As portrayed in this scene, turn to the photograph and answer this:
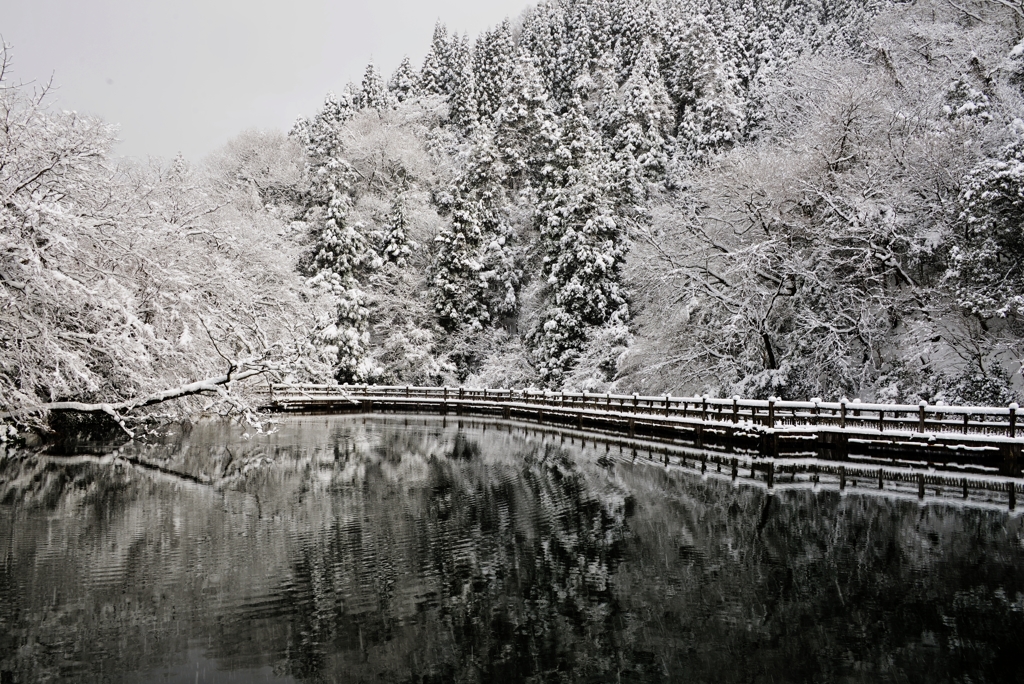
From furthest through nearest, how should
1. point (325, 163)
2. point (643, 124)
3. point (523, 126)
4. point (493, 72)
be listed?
point (493, 72)
point (523, 126)
point (325, 163)
point (643, 124)

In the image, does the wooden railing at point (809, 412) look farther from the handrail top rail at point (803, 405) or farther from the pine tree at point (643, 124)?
the pine tree at point (643, 124)

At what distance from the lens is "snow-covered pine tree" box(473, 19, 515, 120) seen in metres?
62.0

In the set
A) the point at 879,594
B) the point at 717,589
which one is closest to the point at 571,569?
the point at 717,589

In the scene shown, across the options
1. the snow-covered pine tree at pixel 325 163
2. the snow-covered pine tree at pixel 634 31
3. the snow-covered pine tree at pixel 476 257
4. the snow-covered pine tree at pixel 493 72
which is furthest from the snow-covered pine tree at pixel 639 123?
the snow-covered pine tree at pixel 325 163

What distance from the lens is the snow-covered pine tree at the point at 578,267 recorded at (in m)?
41.0

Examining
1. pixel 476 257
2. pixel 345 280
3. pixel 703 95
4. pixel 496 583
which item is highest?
pixel 703 95

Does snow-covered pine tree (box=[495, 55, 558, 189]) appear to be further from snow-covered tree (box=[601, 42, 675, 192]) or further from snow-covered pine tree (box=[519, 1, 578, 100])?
snow-covered pine tree (box=[519, 1, 578, 100])

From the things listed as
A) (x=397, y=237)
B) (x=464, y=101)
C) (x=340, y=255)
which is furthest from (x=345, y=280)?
(x=464, y=101)

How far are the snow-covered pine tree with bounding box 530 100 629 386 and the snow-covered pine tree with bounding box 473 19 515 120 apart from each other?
16064mm

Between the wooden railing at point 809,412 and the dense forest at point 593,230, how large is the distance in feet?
9.40

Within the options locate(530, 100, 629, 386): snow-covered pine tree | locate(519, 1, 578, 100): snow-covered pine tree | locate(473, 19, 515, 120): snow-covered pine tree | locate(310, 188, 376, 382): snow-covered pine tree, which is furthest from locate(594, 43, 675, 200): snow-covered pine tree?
locate(310, 188, 376, 382): snow-covered pine tree

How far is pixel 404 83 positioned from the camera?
3014 inches

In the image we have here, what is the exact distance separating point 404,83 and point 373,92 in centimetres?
384

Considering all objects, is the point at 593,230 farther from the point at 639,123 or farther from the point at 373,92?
the point at 373,92
